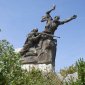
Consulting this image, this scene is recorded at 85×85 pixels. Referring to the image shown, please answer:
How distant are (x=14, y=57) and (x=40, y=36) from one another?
15.5m

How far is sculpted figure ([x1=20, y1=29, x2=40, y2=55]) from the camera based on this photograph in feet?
133

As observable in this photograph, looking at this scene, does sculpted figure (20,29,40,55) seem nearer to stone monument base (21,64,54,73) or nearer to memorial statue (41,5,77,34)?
memorial statue (41,5,77,34)

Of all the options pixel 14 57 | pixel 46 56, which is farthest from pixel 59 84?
pixel 14 57

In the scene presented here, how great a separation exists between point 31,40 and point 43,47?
1.29m

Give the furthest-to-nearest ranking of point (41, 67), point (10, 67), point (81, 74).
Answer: point (41, 67) → point (10, 67) → point (81, 74)

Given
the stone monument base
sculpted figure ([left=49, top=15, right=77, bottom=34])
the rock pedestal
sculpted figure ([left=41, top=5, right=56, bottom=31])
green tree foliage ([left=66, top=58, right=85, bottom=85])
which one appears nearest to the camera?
green tree foliage ([left=66, top=58, right=85, bottom=85])

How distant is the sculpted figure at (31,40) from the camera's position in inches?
1598

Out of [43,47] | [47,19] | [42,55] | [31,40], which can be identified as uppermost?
[47,19]

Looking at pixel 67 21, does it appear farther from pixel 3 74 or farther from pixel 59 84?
pixel 3 74

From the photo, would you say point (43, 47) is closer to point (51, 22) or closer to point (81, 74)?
point (51, 22)

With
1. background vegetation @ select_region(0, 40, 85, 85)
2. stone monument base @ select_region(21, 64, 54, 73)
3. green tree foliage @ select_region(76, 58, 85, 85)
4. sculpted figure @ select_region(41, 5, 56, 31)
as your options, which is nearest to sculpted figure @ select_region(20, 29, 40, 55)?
sculpted figure @ select_region(41, 5, 56, 31)

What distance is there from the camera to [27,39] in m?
41.2

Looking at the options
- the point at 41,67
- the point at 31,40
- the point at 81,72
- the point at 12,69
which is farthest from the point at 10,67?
the point at 31,40

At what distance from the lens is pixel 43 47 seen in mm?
40094
